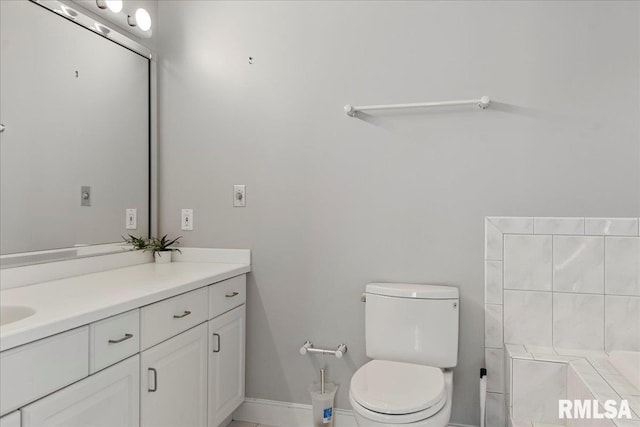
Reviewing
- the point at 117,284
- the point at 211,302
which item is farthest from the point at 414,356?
the point at 117,284

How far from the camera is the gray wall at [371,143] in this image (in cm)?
181

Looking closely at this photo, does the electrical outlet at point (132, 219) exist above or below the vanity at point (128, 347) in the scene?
above

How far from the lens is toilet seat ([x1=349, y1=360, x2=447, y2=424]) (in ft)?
4.66

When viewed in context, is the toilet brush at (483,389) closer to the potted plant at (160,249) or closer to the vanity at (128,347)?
the vanity at (128,347)

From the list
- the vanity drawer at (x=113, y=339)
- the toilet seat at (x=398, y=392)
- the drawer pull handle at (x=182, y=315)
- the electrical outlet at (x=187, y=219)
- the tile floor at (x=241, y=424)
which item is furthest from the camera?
the electrical outlet at (x=187, y=219)

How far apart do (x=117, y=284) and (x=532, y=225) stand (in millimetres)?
1775

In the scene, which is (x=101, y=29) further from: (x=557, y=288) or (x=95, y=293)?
(x=557, y=288)

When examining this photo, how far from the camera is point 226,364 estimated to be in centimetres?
197

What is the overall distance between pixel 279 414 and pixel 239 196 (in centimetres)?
117

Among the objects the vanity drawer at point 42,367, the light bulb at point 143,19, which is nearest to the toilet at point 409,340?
the vanity drawer at point 42,367

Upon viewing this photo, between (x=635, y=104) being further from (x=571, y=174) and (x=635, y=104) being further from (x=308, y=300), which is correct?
(x=308, y=300)

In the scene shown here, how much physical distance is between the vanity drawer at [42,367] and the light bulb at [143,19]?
5.54 feet

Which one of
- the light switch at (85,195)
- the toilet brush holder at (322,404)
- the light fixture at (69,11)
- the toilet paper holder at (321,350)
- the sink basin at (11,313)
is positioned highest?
the light fixture at (69,11)

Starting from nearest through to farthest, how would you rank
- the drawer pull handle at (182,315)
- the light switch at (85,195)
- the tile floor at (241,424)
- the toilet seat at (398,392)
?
1. the toilet seat at (398,392)
2. the drawer pull handle at (182,315)
3. the light switch at (85,195)
4. the tile floor at (241,424)
